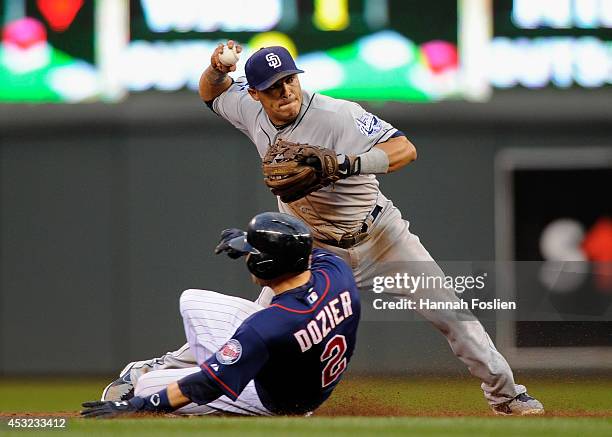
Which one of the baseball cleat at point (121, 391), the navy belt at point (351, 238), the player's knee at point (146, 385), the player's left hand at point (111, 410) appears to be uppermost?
the navy belt at point (351, 238)

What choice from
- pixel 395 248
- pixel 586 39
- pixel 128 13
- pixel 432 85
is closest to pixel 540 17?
pixel 586 39

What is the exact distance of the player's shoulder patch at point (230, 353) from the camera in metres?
4.41

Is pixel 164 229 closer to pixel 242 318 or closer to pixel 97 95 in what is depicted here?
pixel 97 95

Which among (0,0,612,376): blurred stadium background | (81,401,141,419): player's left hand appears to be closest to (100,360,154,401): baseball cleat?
(81,401,141,419): player's left hand

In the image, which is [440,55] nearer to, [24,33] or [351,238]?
[24,33]

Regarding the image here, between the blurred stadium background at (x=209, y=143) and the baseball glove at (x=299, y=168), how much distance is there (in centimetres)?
441

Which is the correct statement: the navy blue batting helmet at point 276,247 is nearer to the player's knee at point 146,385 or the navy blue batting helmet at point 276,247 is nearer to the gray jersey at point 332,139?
the player's knee at point 146,385

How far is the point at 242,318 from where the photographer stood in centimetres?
518

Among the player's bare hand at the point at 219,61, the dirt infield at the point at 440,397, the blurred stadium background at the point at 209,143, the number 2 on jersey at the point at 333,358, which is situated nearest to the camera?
the number 2 on jersey at the point at 333,358

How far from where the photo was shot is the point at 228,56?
5.64m

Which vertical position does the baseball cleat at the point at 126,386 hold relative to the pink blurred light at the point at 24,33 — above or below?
below

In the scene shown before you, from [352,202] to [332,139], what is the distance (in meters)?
0.32

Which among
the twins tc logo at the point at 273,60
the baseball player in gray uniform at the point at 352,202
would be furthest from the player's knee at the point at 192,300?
the twins tc logo at the point at 273,60

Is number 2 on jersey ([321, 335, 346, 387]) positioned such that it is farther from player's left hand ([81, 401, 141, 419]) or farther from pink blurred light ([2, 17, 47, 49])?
pink blurred light ([2, 17, 47, 49])
